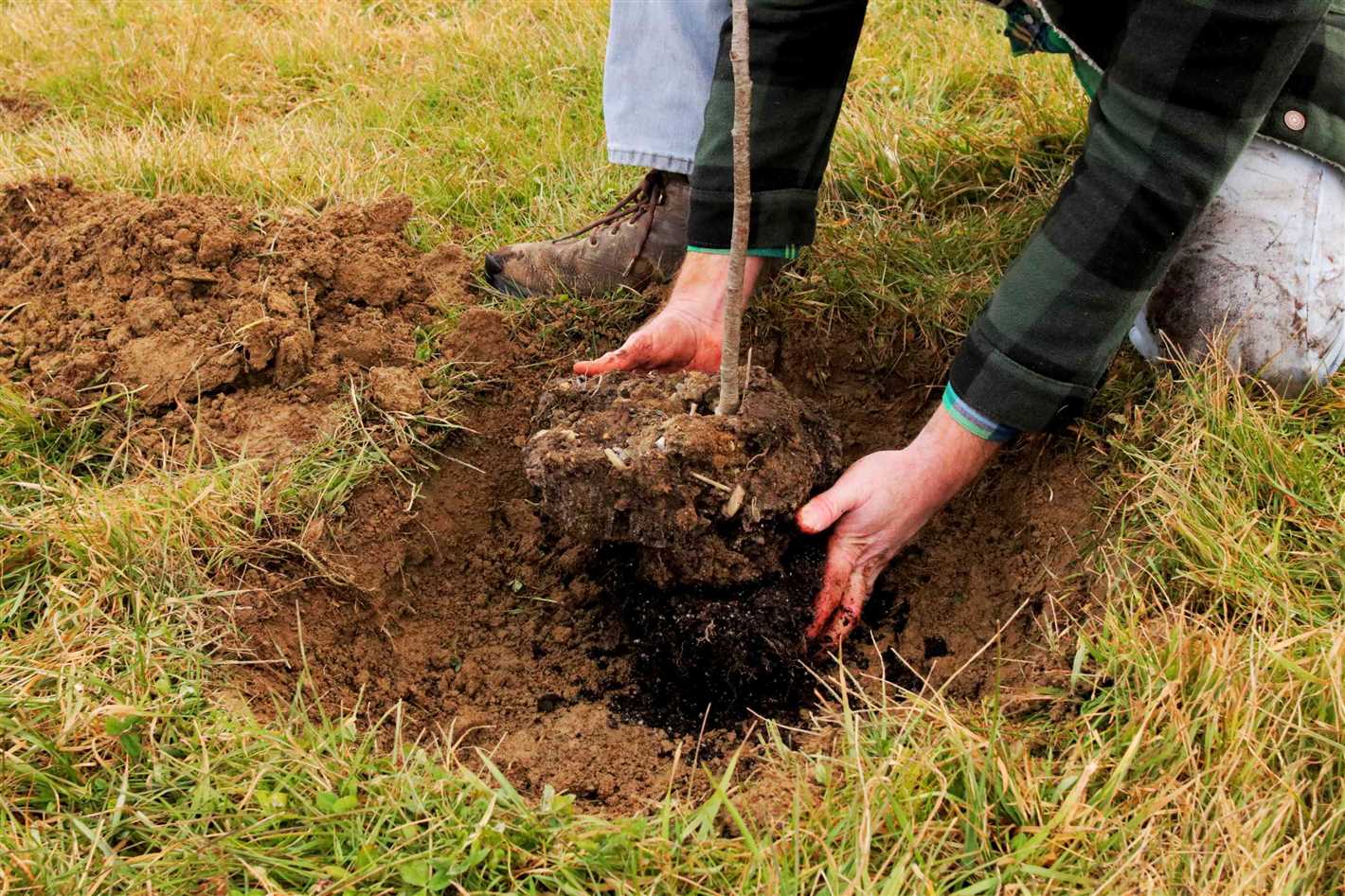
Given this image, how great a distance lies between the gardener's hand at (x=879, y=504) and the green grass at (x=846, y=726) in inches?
7.0

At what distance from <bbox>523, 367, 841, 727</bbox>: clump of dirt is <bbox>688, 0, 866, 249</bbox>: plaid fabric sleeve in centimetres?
45

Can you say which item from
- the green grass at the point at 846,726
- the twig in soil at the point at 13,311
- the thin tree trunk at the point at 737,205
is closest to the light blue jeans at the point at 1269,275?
the green grass at the point at 846,726

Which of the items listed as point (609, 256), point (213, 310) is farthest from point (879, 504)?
point (213, 310)

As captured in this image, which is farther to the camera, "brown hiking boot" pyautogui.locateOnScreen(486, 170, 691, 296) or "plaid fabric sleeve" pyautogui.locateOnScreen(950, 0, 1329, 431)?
"brown hiking boot" pyautogui.locateOnScreen(486, 170, 691, 296)

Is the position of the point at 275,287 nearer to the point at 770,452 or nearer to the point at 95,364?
the point at 95,364

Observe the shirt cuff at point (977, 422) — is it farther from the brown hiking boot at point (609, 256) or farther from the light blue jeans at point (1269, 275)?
the brown hiking boot at point (609, 256)

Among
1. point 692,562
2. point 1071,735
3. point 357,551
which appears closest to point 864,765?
point 1071,735

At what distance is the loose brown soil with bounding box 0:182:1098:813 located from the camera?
1.84 meters

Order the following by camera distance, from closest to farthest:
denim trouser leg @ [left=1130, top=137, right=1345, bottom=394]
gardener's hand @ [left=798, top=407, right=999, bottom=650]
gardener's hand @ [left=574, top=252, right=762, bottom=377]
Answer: gardener's hand @ [left=798, top=407, right=999, bottom=650]
denim trouser leg @ [left=1130, top=137, right=1345, bottom=394]
gardener's hand @ [left=574, top=252, right=762, bottom=377]

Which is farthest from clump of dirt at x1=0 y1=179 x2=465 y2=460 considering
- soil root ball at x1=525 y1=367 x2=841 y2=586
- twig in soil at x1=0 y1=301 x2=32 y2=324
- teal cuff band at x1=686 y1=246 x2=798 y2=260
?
teal cuff band at x1=686 y1=246 x2=798 y2=260

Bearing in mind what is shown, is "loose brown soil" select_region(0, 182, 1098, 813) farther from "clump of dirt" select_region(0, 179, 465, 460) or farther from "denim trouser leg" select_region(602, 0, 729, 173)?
"denim trouser leg" select_region(602, 0, 729, 173)

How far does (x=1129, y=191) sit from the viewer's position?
1692mm

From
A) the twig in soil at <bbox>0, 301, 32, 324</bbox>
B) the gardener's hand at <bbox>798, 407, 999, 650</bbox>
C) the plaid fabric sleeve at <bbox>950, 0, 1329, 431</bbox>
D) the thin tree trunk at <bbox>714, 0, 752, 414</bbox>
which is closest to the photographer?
the thin tree trunk at <bbox>714, 0, 752, 414</bbox>

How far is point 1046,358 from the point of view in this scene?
5.95 ft
